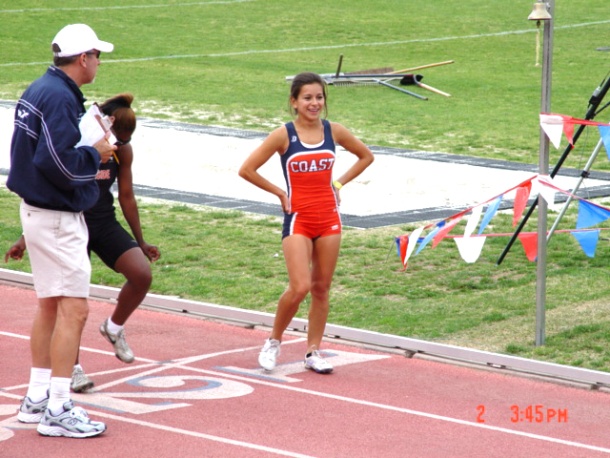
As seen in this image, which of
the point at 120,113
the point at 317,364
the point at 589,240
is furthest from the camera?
the point at 589,240

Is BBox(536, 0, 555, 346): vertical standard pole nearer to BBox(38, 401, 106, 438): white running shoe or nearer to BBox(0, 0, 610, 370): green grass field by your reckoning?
BBox(0, 0, 610, 370): green grass field

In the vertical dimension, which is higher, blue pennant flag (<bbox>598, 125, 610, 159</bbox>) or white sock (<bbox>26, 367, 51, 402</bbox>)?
blue pennant flag (<bbox>598, 125, 610, 159</bbox>)

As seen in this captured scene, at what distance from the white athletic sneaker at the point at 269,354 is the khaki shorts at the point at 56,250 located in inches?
69.7

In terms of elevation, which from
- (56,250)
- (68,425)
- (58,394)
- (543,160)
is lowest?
(68,425)

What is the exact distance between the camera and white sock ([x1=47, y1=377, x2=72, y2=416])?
683 cm

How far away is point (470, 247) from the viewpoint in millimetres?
9289

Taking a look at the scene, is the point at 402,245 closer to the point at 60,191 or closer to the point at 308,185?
the point at 308,185

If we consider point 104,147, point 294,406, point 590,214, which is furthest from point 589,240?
point 104,147

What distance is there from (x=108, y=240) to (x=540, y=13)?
338 centimetres

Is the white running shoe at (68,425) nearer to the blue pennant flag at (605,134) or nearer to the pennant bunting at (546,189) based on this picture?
the pennant bunting at (546,189)

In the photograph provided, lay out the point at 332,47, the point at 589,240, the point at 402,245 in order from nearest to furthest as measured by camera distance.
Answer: the point at 589,240
the point at 402,245
the point at 332,47

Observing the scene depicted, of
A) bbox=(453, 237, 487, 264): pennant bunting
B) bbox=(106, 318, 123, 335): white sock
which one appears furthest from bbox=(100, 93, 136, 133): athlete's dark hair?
bbox=(453, 237, 487, 264): pennant bunting

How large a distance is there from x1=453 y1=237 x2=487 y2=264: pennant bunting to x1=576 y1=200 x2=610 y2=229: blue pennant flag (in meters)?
0.73

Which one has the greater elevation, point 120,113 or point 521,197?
point 120,113
